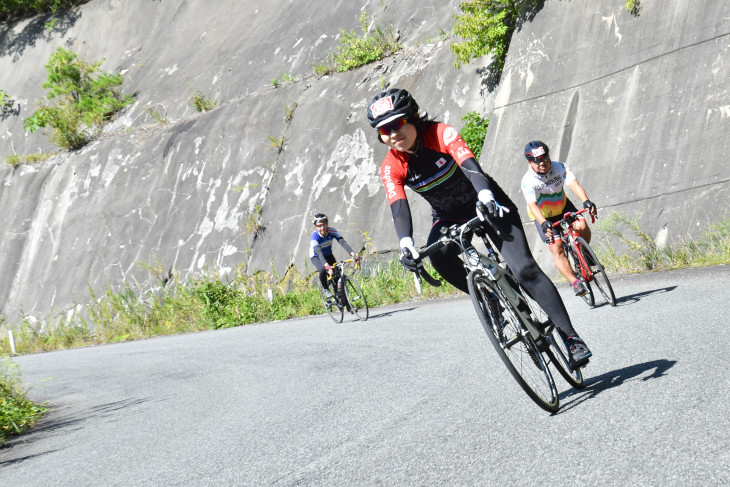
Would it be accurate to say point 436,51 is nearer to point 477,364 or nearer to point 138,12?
point 477,364

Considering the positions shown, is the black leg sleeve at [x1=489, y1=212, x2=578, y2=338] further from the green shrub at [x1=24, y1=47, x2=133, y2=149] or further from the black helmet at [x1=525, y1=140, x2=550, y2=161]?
the green shrub at [x1=24, y1=47, x2=133, y2=149]

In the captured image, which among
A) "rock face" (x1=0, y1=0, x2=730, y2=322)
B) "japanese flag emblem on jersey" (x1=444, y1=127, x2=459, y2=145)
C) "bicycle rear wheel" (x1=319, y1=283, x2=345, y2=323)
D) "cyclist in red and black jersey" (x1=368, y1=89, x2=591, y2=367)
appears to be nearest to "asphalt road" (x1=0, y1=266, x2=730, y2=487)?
"cyclist in red and black jersey" (x1=368, y1=89, x2=591, y2=367)

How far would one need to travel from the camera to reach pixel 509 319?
5.00 m

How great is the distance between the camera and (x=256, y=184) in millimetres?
22344

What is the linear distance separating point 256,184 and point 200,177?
283cm

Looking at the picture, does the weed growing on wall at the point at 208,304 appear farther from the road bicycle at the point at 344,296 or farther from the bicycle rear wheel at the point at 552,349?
the bicycle rear wheel at the point at 552,349

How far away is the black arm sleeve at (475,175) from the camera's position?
4.96 m

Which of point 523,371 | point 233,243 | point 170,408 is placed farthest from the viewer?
point 233,243

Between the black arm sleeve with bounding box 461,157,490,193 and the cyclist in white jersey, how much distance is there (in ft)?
12.9

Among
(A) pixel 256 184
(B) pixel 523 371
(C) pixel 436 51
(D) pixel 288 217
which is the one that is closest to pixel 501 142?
(C) pixel 436 51

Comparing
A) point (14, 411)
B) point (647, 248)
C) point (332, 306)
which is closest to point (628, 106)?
point (647, 248)

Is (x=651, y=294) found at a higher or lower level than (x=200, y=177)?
lower

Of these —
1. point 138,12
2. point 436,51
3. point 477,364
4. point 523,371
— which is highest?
point 138,12

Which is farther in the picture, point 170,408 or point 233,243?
point 233,243
